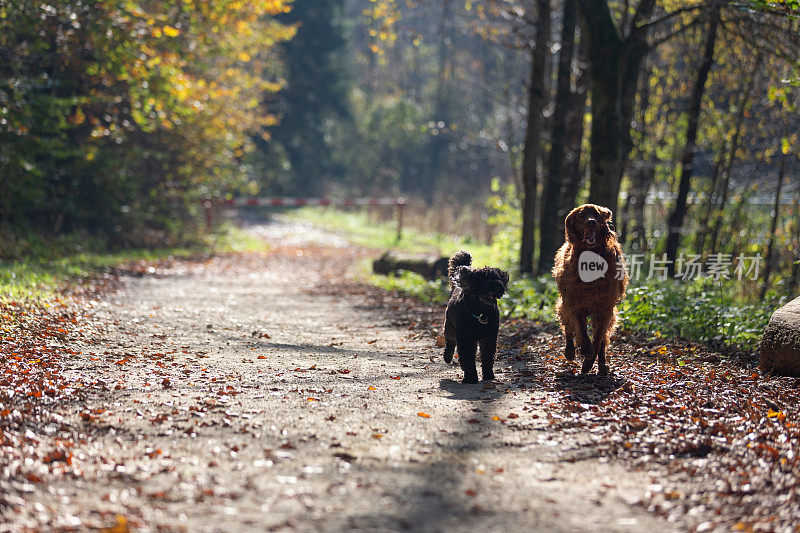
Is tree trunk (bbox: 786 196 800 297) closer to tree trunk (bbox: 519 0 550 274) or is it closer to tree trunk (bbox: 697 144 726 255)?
tree trunk (bbox: 697 144 726 255)

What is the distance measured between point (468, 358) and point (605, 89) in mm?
5483

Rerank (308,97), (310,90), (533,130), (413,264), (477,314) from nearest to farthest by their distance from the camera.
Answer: (477,314) < (533,130) < (413,264) < (308,97) < (310,90)

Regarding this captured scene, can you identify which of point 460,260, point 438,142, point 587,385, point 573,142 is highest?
point 438,142

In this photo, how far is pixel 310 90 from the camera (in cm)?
4194

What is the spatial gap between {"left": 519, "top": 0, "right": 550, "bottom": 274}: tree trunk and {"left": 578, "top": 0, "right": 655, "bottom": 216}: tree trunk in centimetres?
245

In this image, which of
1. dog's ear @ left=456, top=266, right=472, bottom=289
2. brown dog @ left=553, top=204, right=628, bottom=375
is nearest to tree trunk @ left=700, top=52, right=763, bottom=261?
brown dog @ left=553, top=204, right=628, bottom=375

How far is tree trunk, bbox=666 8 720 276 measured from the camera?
12516mm

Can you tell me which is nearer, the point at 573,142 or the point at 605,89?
the point at 605,89

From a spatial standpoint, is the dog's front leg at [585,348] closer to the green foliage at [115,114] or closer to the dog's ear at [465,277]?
the dog's ear at [465,277]

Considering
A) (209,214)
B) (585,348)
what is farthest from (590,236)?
(209,214)

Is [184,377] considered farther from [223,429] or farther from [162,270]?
[162,270]

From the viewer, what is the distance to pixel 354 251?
23.4 meters

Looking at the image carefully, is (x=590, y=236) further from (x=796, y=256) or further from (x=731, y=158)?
(x=731, y=158)

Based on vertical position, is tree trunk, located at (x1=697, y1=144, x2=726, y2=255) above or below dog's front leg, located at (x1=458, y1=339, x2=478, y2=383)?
above
